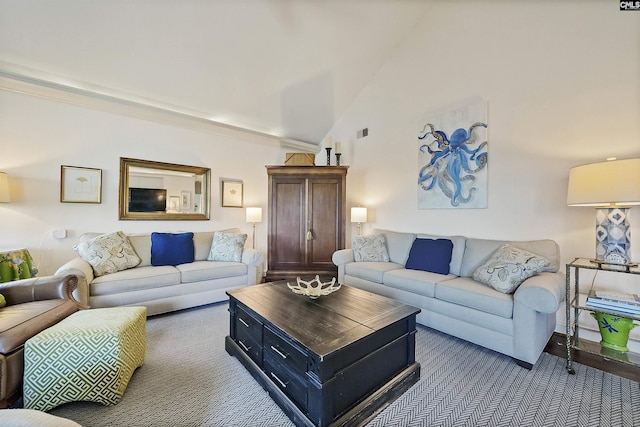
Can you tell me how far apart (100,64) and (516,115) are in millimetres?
4646

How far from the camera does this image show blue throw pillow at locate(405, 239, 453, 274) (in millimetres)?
2852

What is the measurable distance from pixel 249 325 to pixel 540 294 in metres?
2.11

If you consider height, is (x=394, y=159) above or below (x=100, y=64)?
below

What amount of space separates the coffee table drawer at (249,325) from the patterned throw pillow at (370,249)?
1.94 metres

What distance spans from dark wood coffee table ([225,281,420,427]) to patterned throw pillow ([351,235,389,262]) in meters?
1.52

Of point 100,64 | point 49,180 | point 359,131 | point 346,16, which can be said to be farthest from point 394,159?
point 49,180

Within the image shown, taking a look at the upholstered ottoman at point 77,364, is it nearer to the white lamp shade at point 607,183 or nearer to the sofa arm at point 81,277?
the sofa arm at point 81,277

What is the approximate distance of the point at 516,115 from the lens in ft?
9.06

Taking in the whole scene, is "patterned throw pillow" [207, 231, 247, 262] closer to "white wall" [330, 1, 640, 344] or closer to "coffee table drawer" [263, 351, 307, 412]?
"coffee table drawer" [263, 351, 307, 412]

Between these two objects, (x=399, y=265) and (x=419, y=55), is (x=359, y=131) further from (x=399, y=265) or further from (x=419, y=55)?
(x=399, y=265)

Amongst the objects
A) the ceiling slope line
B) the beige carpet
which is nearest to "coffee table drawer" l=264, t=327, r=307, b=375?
the beige carpet

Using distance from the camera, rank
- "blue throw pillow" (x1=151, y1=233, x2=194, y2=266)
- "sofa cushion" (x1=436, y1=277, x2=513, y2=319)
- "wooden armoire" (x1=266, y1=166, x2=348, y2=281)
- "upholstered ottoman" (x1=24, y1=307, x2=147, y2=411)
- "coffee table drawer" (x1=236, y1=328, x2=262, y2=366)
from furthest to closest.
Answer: "wooden armoire" (x1=266, y1=166, x2=348, y2=281), "blue throw pillow" (x1=151, y1=233, x2=194, y2=266), "sofa cushion" (x1=436, y1=277, x2=513, y2=319), "coffee table drawer" (x1=236, y1=328, x2=262, y2=366), "upholstered ottoman" (x1=24, y1=307, x2=147, y2=411)

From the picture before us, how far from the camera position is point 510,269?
2.19 m
